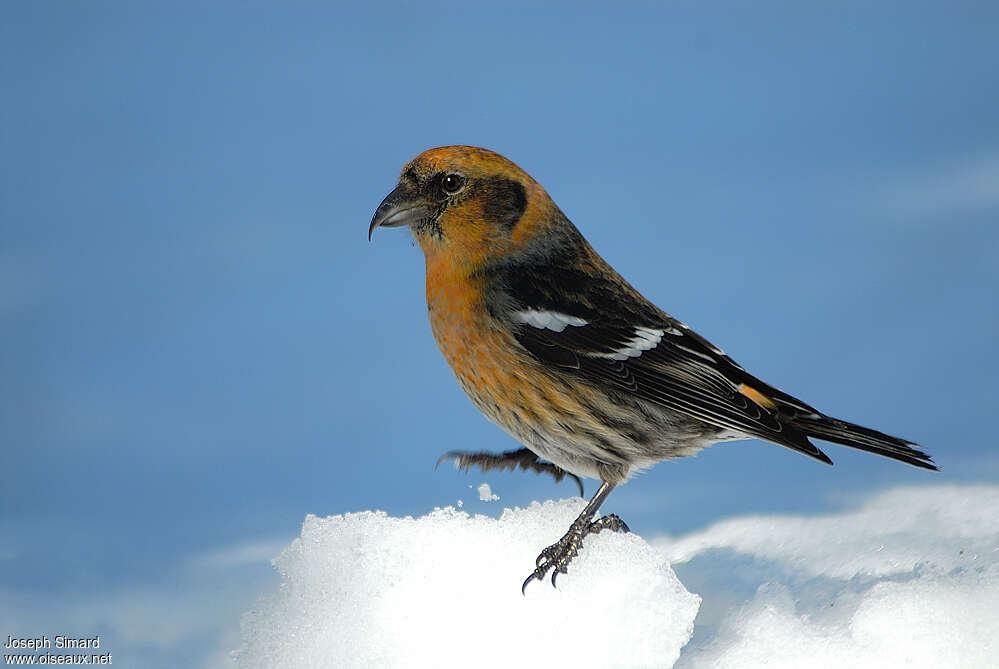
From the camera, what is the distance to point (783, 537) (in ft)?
18.4

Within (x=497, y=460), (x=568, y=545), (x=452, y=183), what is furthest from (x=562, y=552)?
(x=452, y=183)

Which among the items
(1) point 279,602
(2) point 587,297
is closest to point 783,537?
(2) point 587,297

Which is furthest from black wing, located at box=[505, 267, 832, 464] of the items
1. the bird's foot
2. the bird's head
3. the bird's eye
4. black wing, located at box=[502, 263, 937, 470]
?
the bird's foot

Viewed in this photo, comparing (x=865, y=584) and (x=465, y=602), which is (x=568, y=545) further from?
(x=865, y=584)

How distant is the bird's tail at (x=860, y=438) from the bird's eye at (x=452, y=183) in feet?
5.23

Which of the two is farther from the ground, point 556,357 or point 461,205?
point 461,205

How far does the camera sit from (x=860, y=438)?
436 cm

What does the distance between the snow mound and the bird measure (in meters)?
0.17

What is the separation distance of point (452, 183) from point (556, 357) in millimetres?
773

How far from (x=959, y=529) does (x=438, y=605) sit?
2555 mm

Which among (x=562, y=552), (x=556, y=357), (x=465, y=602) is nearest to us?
(x=556, y=357)

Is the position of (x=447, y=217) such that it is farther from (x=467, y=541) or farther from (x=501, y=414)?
(x=467, y=541)

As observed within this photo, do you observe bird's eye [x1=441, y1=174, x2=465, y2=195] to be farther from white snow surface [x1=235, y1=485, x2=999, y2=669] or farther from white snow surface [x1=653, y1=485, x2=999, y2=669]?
white snow surface [x1=653, y1=485, x2=999, y2=669]

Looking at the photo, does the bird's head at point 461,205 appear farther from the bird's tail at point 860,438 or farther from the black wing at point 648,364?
the bird's tail at point 860,438
